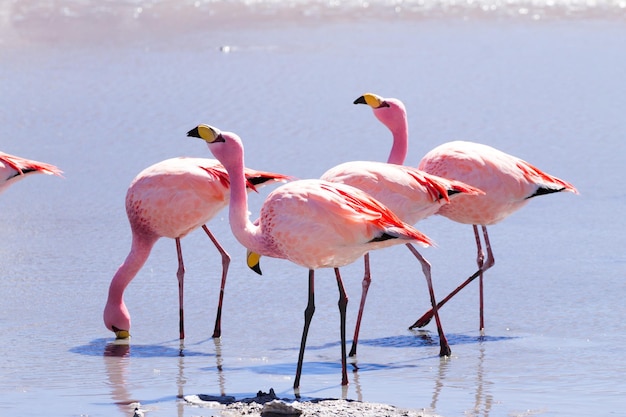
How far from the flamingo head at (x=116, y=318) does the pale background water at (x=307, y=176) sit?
114 mm

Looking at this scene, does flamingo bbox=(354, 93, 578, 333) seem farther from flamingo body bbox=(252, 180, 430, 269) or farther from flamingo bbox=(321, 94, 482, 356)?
flamingo body bbox=(252, 180, 430, 269)

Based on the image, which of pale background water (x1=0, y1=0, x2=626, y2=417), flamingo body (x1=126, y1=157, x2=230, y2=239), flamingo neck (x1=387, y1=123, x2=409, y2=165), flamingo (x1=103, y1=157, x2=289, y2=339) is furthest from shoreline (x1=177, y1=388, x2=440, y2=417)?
flamingo neck (x1=387, y1=123, x2=409, y2=165)

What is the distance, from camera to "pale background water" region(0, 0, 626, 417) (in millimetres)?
5250

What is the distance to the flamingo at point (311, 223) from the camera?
5.10 m

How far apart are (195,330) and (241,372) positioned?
0.85 m

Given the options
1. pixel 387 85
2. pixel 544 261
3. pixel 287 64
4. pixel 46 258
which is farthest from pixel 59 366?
pixel 287 64

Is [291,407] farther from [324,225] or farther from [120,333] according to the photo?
[120,333]

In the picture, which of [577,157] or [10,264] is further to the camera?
[577,157]

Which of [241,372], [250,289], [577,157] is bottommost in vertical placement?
[241,372]

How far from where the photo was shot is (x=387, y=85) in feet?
37.7

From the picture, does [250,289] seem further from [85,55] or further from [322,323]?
[85,55]

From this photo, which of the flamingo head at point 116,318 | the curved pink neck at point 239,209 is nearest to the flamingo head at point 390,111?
the curved pink neck at point 239,209

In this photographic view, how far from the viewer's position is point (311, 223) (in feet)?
16.8

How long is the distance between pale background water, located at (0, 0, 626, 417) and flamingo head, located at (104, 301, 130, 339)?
11 cm
